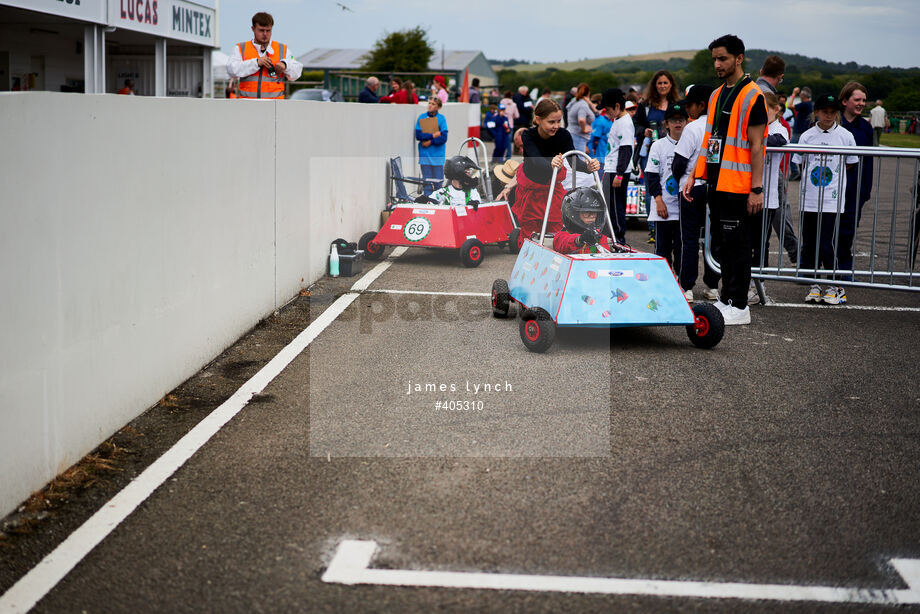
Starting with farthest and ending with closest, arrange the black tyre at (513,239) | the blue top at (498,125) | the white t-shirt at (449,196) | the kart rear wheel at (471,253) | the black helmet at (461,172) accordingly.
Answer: the blue top at (498,125) → the black tyre at (513,239) → the black helmet at (461,172) → the white t-shirt at (449,196) → the kart rear wheel at (471,253)

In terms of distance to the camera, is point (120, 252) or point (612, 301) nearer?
point (120, 252)

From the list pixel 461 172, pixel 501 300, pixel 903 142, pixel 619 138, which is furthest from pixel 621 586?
pixel 903 142

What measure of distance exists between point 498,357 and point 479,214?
202 inches

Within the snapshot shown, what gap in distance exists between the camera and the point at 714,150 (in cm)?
775

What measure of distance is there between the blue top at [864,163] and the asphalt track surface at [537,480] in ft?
7.72

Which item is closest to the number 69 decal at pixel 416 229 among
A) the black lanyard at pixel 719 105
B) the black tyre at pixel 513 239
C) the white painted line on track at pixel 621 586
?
the black tyre at pixel 513 239

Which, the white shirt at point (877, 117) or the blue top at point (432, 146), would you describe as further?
the white shirt at point (877, 117)

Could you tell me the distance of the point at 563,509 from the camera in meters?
4.02

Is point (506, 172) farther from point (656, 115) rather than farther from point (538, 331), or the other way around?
point (538, 331)

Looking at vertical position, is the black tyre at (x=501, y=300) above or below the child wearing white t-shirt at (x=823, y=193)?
below

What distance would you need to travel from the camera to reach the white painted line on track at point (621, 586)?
10.8 ft

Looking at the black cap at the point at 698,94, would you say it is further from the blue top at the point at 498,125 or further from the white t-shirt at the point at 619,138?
the blue top at the point at 498,125

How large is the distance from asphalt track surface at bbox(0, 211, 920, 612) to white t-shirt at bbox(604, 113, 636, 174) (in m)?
4.58

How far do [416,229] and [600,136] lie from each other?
5157 millimetres
